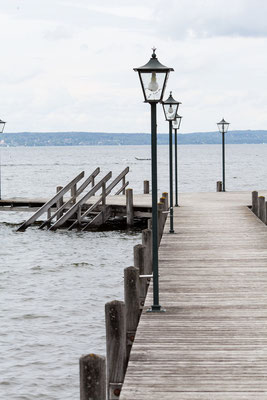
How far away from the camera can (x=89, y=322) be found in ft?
46.0

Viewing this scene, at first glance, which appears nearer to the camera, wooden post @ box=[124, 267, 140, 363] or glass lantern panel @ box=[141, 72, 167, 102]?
wooden post @ box=[124, 267, 140, 363]

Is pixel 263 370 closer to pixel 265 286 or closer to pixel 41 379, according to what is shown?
pixel 265 286

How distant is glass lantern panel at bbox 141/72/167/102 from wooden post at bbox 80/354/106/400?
4606 millimetres

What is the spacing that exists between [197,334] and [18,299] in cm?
910

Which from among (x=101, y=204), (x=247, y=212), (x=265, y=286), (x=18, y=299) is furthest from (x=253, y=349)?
(x=101, y=204)

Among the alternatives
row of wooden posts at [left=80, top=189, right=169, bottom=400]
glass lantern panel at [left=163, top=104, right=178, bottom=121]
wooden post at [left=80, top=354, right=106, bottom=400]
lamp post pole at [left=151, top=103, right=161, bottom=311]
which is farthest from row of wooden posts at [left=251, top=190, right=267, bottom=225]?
wooden post at [left=80, top=354, right=106, bottom=400]

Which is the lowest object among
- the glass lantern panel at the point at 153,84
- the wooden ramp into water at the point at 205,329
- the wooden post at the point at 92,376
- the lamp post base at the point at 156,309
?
the wooden ramp into water at the point at 205,329

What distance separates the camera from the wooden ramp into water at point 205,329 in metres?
6.43

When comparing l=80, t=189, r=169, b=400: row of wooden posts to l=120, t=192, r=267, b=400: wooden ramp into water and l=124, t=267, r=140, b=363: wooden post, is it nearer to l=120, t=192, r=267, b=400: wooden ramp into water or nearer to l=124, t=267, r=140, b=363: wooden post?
l=124, t=267, r=140, b=363: wooden post

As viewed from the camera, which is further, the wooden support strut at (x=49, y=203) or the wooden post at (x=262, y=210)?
the wooden support strut at (x=49, y=203)

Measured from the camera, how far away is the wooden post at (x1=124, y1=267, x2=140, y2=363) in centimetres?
841

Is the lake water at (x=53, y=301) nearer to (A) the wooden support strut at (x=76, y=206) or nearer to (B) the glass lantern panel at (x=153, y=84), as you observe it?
(A) the wooden support strut at (x=76, y=206)

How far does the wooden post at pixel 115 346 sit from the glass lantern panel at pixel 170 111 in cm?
981

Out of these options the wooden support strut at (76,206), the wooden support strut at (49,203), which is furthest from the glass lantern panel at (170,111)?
the wooden support strut at (49,203)
